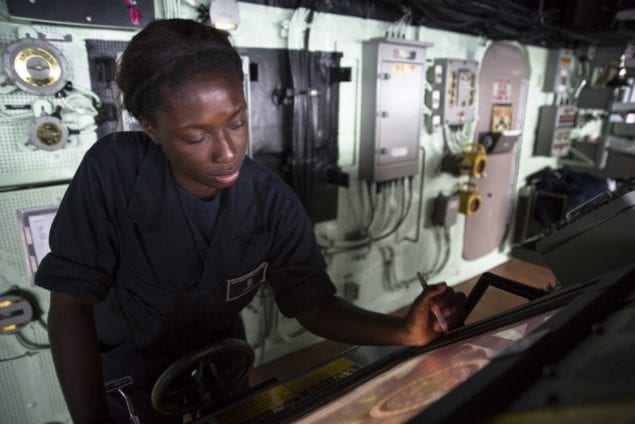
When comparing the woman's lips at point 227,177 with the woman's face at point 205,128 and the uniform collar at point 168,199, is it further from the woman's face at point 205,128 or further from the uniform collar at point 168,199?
the uniform collar at point 168,199

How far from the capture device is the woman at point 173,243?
102cm

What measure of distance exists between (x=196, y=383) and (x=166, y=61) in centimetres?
87

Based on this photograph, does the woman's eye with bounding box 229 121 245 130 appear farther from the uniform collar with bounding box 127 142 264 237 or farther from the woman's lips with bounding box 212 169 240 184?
the uniform collar with bounding box 127 142 264 237

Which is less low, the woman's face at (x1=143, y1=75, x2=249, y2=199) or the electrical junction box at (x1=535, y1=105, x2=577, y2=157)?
the woman's face at (x1=143, y1=75, x2=249, y2=199)

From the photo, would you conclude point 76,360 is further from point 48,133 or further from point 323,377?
point 48,133

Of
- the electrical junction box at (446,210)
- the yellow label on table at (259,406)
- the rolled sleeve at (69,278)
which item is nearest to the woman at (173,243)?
the rolled sleeve at (69,278)

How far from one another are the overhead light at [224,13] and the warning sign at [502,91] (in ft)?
8.86

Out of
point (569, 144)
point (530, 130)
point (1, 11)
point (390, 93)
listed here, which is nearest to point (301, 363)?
point (390, 93)

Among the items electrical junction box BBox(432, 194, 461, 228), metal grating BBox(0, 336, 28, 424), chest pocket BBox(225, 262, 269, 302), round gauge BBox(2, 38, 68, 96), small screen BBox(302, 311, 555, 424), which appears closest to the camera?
small screen BBox(302, 311, 555, 424)

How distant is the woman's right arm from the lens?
1.06 m

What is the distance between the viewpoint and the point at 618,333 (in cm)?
58

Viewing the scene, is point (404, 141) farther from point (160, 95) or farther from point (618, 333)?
point (618, 333)

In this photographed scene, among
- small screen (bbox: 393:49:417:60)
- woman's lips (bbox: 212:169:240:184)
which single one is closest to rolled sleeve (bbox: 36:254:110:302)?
woman's lips (bbox: 212:169:240:184)

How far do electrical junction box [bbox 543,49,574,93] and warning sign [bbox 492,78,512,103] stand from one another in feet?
2.40
